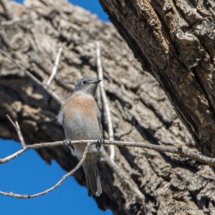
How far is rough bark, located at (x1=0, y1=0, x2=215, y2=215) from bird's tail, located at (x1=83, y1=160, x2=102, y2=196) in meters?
0.16

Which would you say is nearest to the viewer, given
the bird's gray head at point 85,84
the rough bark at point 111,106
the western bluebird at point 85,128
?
the rough bark at point 111,106

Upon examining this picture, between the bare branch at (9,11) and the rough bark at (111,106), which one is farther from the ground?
the bare branch at (9,11)

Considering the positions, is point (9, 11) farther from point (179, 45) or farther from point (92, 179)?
point (179, 45)

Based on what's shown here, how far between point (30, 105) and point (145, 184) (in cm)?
273

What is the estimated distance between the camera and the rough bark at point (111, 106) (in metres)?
4.44

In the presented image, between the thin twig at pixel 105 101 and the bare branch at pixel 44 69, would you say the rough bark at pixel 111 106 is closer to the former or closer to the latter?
the bare branch at pixel 44 69

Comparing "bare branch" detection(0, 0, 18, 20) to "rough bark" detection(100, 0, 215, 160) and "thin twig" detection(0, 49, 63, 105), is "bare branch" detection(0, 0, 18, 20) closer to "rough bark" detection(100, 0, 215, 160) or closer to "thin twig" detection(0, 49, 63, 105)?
"thin twig" detection(0, 49, 63, 105)

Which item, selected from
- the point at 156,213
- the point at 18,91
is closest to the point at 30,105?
the point at 18,91

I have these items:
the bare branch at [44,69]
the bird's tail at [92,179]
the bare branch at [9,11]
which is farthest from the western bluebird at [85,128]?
the bare branch at [9,11]

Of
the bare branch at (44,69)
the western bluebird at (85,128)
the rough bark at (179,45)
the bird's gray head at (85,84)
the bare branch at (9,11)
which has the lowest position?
the rough bark at (179,45)

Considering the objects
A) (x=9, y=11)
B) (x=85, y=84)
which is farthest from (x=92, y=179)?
(x=9, y=11)

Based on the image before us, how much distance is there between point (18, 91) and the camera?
572cm

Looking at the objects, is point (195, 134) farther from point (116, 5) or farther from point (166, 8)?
point (116, 5)

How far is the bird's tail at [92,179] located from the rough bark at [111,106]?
0.51ft
